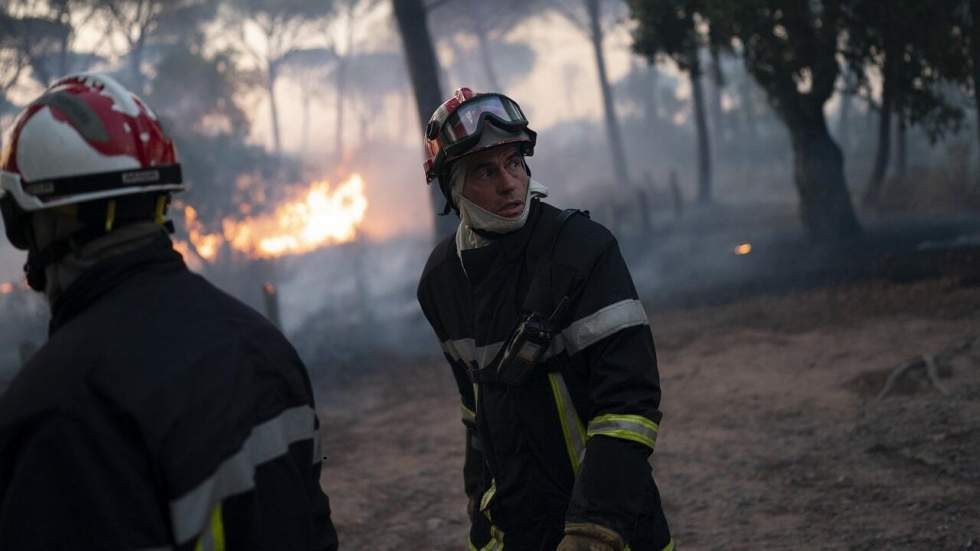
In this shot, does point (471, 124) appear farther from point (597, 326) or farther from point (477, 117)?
point (597, 326)

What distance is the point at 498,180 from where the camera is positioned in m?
3.08

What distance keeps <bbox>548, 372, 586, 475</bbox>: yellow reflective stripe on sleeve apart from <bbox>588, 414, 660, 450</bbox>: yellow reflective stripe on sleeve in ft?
0.48

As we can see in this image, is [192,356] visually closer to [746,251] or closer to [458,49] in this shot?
[746,251]

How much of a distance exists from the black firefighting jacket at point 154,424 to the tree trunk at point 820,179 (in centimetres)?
1530

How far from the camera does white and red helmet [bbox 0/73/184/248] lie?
74.4 inches

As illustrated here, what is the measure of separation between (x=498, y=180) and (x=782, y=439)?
4.85 m

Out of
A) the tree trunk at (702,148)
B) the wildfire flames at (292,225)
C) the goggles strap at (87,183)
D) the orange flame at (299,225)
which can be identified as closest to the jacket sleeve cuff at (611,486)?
the goggles strap at (87,183)

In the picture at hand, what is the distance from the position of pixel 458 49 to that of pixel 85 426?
52.5 metres

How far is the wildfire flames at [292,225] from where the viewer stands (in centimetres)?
2503

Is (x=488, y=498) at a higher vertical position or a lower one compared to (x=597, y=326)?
lower

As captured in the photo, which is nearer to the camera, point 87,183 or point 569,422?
point 87,183

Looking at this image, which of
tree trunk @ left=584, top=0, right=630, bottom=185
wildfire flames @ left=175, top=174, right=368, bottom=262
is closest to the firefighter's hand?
wildfire flames @ left=175, top=174, right=368, bottom=262

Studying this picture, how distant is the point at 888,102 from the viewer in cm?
1572

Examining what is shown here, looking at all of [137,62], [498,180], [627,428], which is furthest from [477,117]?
[137,62]
